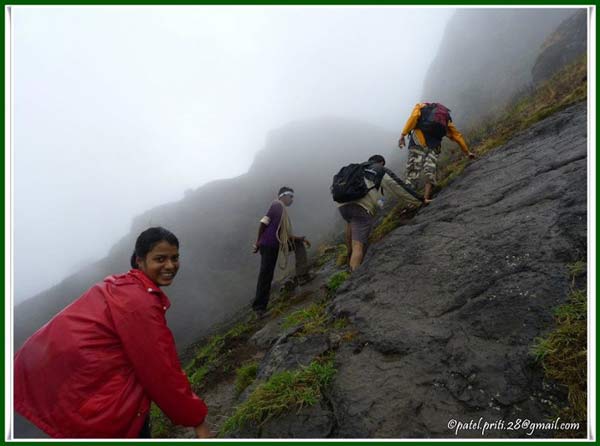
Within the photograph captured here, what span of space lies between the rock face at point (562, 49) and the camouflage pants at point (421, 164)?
1209 centimetres

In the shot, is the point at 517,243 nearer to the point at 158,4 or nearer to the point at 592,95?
the point at 592,95

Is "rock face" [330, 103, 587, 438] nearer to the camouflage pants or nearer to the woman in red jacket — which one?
the camouflage pants

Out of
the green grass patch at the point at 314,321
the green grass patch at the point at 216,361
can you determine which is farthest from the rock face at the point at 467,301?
the green grass patch at the point at 216,361

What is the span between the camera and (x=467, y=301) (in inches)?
138

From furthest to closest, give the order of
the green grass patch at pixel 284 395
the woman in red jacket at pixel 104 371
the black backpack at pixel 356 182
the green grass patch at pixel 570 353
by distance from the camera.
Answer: the black backpack at pixel 356 182
the green grass patch at pixel 284 395
the green grass patch at pixel 570 353
the woman in red jacket at pixel 104 371

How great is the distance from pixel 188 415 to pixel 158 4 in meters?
3.55

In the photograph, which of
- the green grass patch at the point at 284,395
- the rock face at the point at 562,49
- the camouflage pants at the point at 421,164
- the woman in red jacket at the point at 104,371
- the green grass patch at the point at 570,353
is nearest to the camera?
the woman in red jacket at the point at 104,371

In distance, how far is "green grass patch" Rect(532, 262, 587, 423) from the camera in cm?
239

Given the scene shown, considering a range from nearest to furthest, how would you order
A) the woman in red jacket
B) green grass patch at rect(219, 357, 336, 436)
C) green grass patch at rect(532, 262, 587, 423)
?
the woman in red jacket
green grass patch at rect(532, 262, 587, 423)
green grass patch at rect(219, 357, 336, 436)

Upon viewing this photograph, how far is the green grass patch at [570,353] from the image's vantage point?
7.84 feet

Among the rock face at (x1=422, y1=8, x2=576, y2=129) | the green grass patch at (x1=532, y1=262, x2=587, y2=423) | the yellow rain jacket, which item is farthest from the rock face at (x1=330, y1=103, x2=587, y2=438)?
the rock face at (x1=422, y1=8, x2=576, y2=129)

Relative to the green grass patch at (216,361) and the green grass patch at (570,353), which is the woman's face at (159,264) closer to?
the green grass patch at (570,353)

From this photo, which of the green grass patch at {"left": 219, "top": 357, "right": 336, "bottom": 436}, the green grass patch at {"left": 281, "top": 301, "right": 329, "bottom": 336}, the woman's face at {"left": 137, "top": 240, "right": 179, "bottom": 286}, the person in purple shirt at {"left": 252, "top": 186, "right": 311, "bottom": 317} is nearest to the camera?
the woman's face at {"left": 137, "top": 240, "right": 179, "bottom": 286}

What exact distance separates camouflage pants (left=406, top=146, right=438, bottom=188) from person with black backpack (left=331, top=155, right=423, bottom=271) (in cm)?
70
